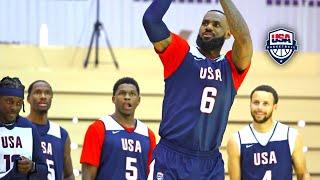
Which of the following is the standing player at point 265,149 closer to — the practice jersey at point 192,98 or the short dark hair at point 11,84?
the short dark hair at point 11,84

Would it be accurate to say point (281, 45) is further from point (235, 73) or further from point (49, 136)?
point (235, 73)

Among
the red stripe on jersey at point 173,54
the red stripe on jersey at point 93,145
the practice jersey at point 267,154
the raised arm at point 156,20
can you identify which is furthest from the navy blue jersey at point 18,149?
the practice jersey at point 267,154

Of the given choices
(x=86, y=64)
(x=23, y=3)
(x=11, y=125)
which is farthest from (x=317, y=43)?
(x=11, y=125)

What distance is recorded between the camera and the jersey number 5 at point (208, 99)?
4.82 metres

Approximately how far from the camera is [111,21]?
997 centimetres

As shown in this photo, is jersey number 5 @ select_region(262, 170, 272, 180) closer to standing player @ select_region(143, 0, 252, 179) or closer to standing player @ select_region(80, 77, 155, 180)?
standing player @ select_region(80, 77, 155, 180)

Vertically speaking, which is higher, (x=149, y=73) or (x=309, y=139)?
(x=149, y=73)

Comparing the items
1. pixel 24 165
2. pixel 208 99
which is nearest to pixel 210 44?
pixel 208 99

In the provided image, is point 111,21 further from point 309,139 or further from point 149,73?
point 309,139

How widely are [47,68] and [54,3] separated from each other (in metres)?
0.92

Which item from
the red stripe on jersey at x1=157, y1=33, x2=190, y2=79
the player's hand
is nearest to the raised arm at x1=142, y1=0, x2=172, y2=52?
the red stripe on jersey at x1=157, y1=33, x2=190, y2=79

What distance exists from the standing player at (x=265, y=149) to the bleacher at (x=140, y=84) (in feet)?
6.86

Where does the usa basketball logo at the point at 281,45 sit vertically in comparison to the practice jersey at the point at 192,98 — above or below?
above

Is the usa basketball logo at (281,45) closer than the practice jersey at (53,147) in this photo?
No
